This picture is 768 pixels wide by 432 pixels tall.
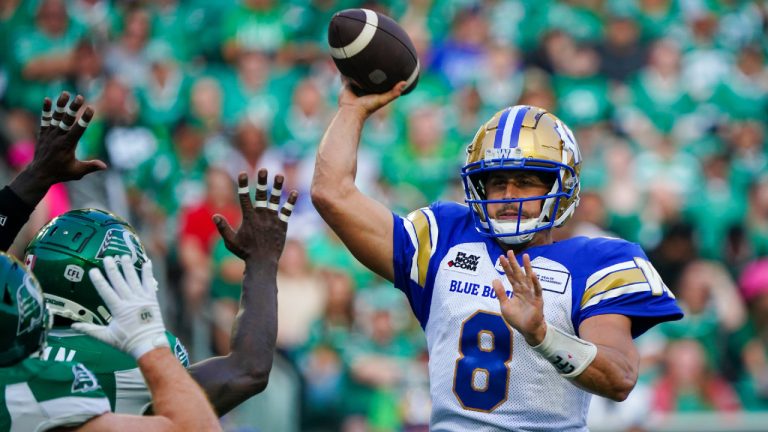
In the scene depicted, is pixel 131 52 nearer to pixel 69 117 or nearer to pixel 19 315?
pixel 69 117

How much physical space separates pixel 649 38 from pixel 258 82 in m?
4.35

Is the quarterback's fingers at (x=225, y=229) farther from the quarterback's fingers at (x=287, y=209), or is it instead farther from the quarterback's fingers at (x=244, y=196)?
the quarterback's fingers at (x=287, y=209)

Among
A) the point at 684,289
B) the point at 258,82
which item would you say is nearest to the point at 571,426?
the point at 684,289

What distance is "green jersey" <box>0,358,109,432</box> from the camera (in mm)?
2953

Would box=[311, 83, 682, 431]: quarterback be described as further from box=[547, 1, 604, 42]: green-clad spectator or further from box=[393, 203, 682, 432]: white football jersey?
box=[547, 1, 604, 42]: green-clad spectator

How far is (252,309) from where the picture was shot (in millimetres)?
3695

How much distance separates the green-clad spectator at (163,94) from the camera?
10.0m

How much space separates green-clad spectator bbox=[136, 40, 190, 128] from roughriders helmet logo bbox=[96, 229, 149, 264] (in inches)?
255

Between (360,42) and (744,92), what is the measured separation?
8046 millimetres

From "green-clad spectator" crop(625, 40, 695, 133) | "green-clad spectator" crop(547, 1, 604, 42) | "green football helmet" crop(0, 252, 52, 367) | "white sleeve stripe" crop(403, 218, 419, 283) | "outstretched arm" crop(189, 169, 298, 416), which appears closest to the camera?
"green football helmet" crop(0, 252, 52, 367)

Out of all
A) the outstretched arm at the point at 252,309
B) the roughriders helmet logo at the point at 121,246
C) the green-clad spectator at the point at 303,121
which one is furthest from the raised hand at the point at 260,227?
the green-clad spectator at the point at 303,121

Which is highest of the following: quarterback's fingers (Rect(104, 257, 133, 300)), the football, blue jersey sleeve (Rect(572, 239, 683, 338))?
the football

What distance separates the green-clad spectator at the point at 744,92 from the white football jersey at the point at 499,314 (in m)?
7.81

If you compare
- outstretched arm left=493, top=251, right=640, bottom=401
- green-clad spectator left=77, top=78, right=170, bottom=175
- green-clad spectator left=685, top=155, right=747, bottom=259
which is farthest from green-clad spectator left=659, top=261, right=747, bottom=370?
outstretched arm left=493, top=251, right=640, bottom=401
